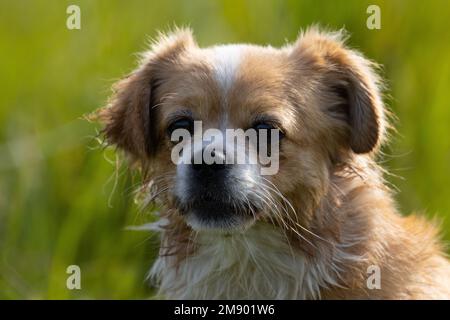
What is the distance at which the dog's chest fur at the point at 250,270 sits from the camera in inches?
216

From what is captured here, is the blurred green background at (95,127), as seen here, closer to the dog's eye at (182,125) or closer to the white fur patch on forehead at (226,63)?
the dog's eye at (182,125)

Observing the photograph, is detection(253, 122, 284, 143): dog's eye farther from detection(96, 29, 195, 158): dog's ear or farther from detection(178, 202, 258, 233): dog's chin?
detection(96, 29, 195, 158): dog's ear

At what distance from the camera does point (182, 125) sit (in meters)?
5.40

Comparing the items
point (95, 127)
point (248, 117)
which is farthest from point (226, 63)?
point (95, 127)

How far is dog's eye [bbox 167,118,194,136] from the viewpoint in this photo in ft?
17.6

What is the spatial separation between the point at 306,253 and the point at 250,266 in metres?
0.33

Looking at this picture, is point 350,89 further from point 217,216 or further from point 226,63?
point 217,216

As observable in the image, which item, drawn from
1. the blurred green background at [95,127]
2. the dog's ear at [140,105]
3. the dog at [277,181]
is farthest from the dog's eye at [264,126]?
the blurred green background at [95,127]

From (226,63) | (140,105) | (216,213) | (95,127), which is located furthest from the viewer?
(95,127)

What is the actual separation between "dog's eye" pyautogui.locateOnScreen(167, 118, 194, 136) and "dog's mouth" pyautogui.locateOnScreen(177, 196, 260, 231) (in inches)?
15.7

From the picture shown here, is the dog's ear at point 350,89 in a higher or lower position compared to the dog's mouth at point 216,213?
higher

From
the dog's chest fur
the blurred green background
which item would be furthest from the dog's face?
the blurred green background

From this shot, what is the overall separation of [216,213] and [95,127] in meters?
2.53

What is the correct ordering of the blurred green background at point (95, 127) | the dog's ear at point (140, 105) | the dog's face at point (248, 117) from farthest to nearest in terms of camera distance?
the blurred green background at point (95, 127) → the dog's ear at point (140, 105) → the dog's face at point (248, 117)
